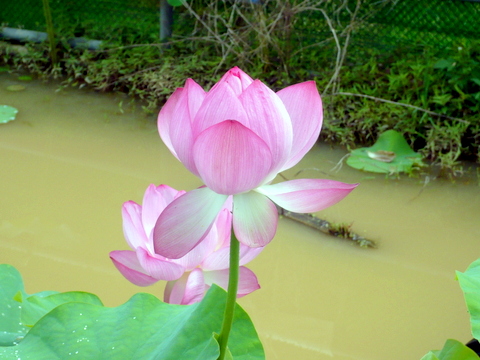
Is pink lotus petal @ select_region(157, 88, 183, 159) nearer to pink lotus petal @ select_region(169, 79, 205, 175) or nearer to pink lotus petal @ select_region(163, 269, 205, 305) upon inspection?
pink lotus petal @ select_region(169, 79, 205, 175)

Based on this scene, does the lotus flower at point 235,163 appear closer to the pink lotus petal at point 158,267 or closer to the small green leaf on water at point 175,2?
the pink lotus petal at point 158,267

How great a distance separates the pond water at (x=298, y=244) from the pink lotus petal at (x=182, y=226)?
0.99 metres

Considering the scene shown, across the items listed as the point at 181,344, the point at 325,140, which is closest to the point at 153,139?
the point at 325,140

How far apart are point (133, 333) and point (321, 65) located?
8.34 feet

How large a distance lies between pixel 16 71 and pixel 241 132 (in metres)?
3.08

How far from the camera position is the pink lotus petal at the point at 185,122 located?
441 millimetres

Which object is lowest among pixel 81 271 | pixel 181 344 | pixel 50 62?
pixel 81 271

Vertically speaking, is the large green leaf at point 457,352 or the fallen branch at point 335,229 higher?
the large green leaf at point 457,352

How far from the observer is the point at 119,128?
2.56 m

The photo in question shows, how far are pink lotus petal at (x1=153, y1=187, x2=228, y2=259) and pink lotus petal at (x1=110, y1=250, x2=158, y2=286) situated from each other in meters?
0.16

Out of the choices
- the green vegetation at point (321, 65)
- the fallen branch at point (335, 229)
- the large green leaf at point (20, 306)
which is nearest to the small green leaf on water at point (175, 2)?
the green vegetation at point (321, 65)

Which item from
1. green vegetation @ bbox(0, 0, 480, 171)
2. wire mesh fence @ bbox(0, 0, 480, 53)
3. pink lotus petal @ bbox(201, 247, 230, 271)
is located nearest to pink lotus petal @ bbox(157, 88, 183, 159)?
pink lotus petal @ bbox(201, 247, 230, 271)

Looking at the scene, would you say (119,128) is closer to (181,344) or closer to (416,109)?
(416,109)

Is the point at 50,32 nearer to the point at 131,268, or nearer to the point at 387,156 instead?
the point at 387,156
